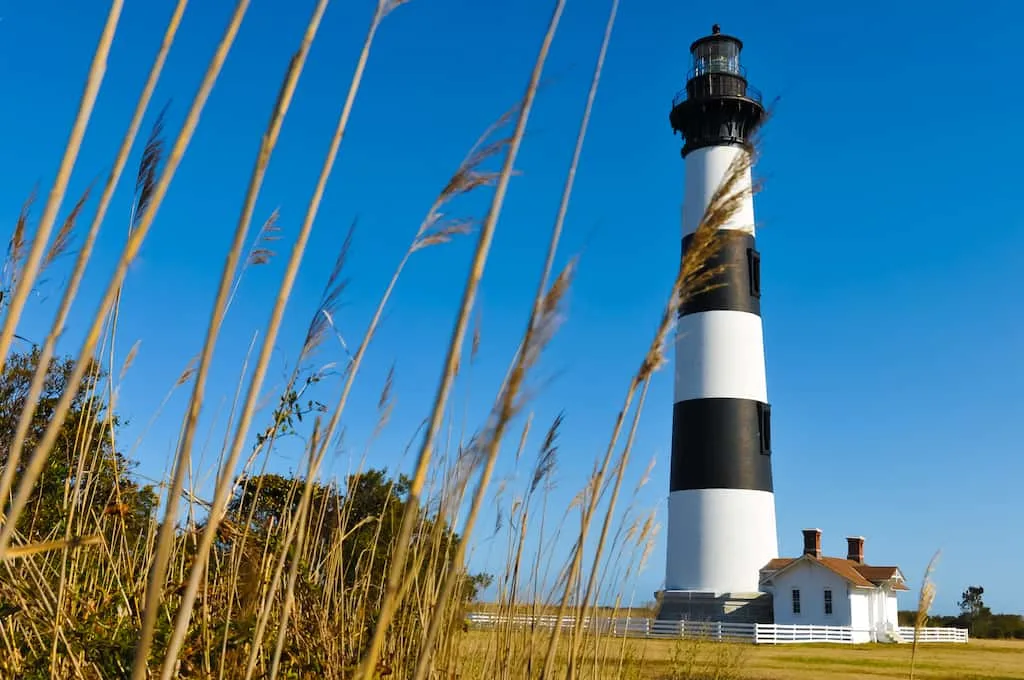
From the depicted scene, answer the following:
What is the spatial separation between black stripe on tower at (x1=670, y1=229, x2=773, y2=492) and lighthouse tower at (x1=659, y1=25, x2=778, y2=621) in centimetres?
2

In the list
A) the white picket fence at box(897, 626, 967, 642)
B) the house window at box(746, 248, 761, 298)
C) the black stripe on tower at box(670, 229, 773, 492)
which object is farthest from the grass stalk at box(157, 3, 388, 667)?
the white picket fence at box(897, 626, 967, 642)

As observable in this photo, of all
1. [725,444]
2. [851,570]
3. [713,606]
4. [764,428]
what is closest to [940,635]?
[851,570]

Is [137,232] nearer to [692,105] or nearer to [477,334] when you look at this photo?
[477,334]

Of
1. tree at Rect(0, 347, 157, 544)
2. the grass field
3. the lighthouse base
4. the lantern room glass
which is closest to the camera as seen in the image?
tree at Rect(0, 347, 157, 544)

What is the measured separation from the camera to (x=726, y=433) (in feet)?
→ 49.5

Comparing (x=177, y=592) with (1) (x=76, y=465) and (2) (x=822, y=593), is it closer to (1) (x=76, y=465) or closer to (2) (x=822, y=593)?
(1) (x=76, y=465)

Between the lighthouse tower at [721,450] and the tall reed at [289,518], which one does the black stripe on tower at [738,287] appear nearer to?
the lighthouse tower at [721,450]

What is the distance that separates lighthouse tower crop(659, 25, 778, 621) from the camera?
50.0ft

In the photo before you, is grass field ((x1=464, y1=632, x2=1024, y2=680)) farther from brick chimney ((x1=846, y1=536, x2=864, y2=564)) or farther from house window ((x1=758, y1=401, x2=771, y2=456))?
brick chimney ((x1=846, y1=536, x2=864, y2=564))

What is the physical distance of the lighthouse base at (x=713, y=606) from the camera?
15.8 meters

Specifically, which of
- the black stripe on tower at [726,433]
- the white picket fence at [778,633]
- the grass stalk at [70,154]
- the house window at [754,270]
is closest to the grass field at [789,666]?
the white picket fence at [778,633]

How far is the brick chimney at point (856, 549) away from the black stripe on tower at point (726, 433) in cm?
1004

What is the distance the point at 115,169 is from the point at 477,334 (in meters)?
1.10

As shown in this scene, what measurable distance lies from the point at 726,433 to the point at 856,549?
37.4ft
